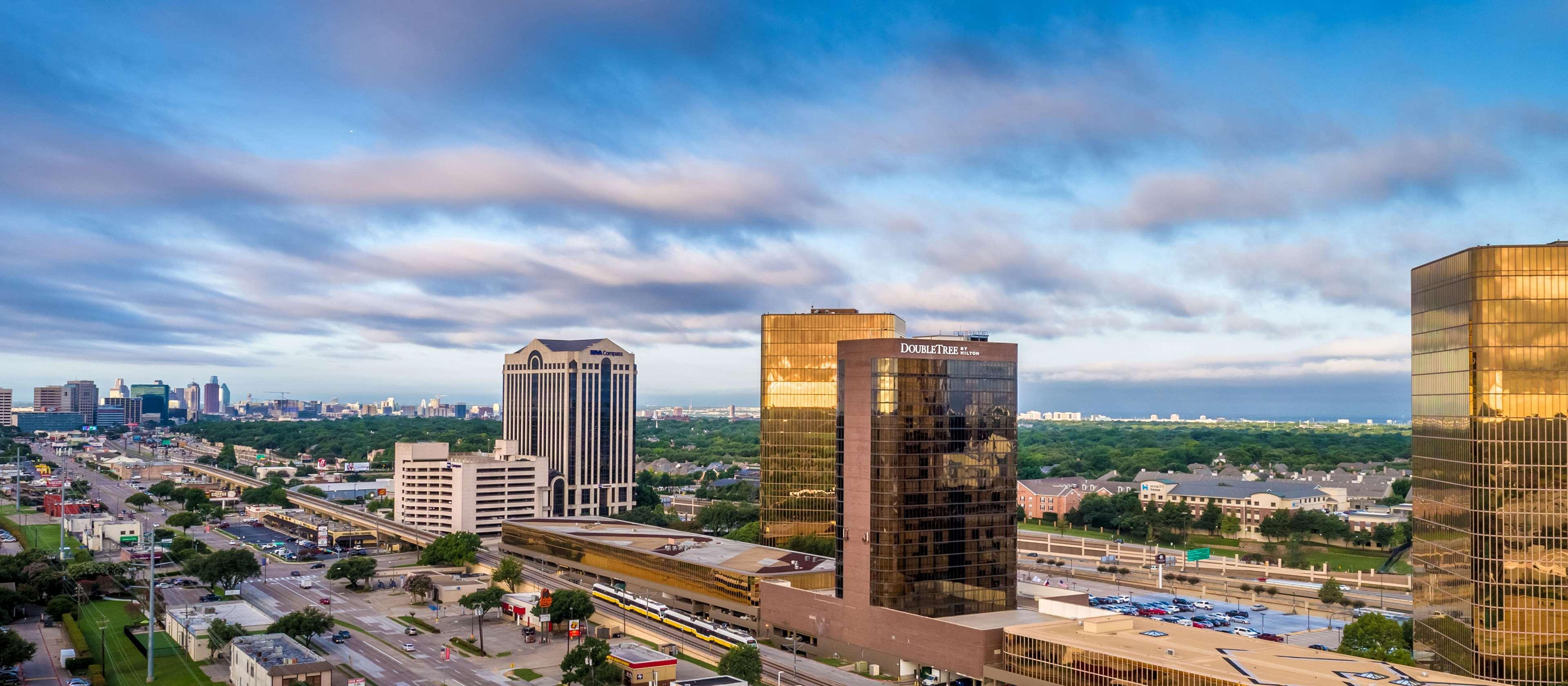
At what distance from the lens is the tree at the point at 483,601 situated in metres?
150

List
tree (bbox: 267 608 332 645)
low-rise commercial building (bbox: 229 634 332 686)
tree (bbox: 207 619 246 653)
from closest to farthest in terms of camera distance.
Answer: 1. low-rise commercial building (bbox: 229 634 332 686)
2. tree (bbox: 267 608 332 645)
3. tree (bbox: 207 619 246 653)

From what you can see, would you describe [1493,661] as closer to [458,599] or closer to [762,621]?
[762,621]

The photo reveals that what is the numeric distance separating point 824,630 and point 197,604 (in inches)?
3629

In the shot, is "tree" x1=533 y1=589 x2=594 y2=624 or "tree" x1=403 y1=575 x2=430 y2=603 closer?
"tree" x1=533 y1=589 x2=594 y2=624

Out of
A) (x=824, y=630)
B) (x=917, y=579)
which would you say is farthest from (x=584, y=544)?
(x=917, y=579)

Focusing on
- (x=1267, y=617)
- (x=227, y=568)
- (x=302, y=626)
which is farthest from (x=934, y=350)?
(x=227, y=568)

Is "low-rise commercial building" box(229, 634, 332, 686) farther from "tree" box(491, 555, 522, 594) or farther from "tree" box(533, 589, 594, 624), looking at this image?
"tree" box(491, 555, 522, 594)

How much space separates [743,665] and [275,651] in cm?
5276

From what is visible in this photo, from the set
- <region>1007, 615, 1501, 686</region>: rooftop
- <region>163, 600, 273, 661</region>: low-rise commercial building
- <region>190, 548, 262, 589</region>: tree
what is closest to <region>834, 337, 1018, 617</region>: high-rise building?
<region>1007, 615, 1501, 686</region>: rooftop

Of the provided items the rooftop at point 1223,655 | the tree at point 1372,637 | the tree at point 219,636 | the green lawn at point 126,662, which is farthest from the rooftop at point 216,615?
the tree at point 1372,637

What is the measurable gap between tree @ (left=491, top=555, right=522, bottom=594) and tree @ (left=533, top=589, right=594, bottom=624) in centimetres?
2317

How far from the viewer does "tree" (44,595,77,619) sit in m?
152

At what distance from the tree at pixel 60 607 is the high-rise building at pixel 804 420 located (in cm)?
10340

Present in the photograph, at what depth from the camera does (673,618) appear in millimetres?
149375
